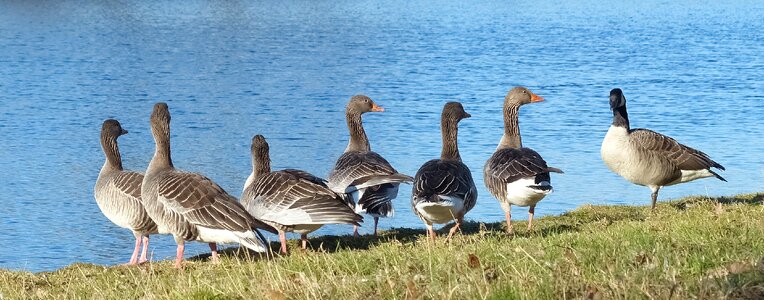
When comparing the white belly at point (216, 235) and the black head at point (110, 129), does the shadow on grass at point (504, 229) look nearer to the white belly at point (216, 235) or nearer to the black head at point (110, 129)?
the white belly at point (216, 235)

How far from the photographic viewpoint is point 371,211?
12.9m

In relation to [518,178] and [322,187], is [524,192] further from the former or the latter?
[322,187]

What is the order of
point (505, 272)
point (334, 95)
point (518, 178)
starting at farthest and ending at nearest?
1. point (334, 95)
2. point (518, 178)
3. point (505, 272)

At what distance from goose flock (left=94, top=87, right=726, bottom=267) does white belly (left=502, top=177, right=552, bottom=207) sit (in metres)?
0.01

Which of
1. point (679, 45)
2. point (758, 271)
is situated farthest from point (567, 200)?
point (679, 45)

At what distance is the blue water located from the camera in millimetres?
22172

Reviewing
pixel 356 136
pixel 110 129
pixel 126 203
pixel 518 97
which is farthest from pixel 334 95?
pixel 126 203

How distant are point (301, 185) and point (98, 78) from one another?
34.8 meters

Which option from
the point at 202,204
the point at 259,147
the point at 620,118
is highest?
the point at 259,147

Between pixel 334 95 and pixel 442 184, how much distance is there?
28403mm

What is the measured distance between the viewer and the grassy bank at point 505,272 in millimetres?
6262

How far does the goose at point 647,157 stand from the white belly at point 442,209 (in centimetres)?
402

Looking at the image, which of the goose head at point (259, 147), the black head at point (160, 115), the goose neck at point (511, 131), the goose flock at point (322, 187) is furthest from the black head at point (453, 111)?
the black head at point (160, 115)

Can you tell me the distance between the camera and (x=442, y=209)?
445 inches
